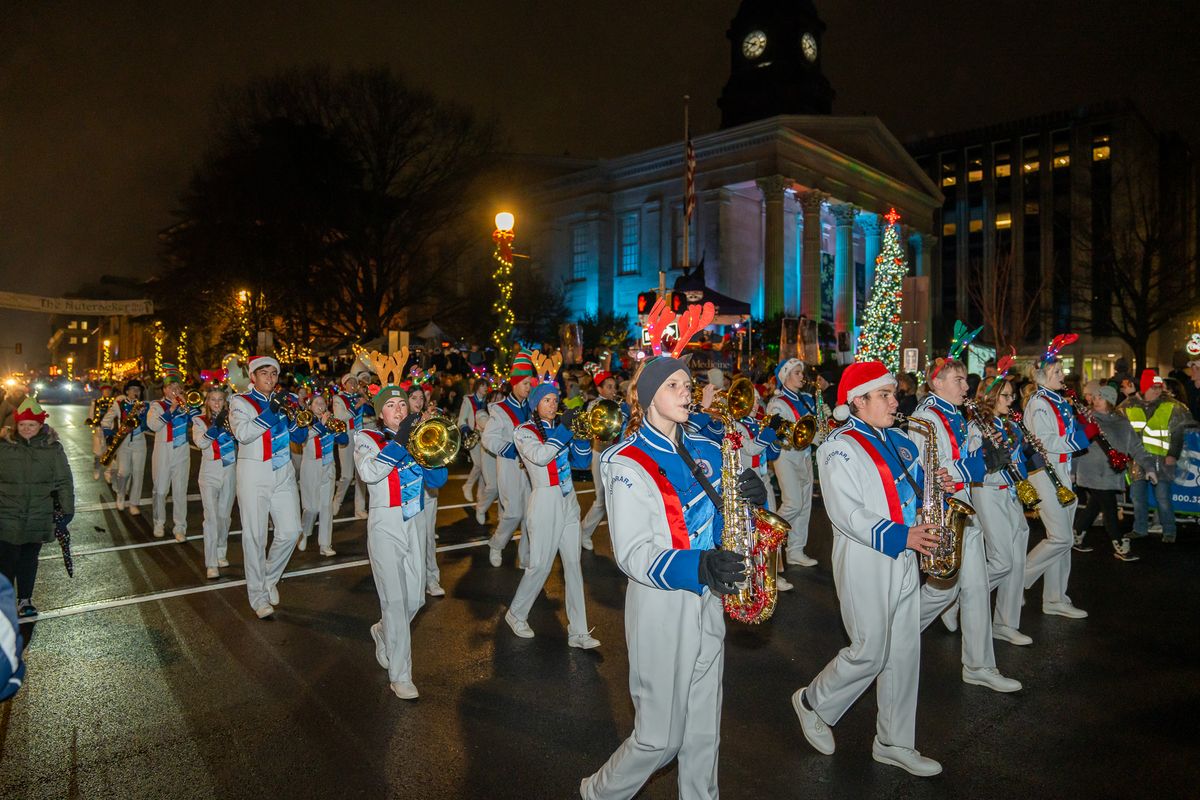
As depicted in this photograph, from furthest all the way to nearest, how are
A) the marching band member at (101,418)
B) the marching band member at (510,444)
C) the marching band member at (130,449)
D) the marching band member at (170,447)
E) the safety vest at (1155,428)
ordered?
the marching band member at (101,418)
the marching band member at (130,449)
the marching band member at (170,447)
the safety vest at (1155,428)
the marching band member at (510,444)

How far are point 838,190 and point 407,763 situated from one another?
46440 millimetres

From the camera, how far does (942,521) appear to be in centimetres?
461

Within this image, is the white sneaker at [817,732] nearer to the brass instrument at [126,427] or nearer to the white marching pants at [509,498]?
the white marching pants at [509,498]

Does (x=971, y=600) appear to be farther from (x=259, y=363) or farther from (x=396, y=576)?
(x=259, y=363)

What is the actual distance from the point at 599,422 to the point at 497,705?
2497mm

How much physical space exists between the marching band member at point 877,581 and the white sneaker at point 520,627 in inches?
113

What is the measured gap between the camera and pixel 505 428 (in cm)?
824

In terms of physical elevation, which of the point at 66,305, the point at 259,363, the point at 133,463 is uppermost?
the point at 66,305

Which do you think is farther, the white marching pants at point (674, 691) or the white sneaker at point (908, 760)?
the white sneaker at point (908, 760)

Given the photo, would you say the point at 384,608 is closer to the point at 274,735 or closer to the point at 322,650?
the point at 274,735

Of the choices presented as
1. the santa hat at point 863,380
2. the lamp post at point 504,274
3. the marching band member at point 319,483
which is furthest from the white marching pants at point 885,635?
the lamp post at point 504,274

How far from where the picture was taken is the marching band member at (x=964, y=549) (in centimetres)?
516

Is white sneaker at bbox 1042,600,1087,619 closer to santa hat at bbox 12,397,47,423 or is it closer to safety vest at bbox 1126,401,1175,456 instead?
safety vest at bbox 1126,401,1175,456

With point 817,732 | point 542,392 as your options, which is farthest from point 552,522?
point 817,732
